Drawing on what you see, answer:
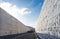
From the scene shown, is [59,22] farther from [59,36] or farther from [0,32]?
[0,32]

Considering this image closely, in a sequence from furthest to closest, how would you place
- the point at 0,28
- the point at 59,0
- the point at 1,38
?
the point at 0,28
the point at 1,38
the point at 59,0

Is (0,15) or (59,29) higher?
(0,15)

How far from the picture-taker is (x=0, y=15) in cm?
1950

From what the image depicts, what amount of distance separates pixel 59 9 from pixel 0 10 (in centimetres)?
1707

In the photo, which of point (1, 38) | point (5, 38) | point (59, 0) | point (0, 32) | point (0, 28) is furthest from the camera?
point (0, 28)

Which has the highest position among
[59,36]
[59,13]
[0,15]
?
[0,15]

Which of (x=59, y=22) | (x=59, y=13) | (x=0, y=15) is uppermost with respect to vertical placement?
(x=0, y=15)

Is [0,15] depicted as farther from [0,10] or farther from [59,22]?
[59,22]

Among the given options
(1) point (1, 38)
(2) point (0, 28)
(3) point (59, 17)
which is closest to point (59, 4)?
(3) point (59, 17)

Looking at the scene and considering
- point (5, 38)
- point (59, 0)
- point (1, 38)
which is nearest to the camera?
point (59, 0)

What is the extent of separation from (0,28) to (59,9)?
16.6 metres

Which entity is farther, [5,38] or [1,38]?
[5,38]

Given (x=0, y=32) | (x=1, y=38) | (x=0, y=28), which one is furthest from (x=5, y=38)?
(x=0, y=28)

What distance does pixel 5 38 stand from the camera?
1067cm
